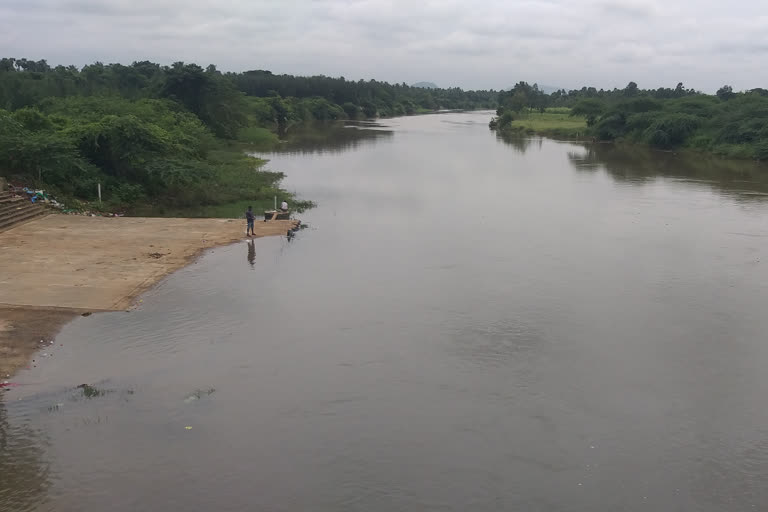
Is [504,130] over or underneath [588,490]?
over

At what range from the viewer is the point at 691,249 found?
76.2 feet

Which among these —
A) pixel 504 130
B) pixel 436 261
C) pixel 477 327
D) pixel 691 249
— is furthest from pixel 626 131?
pixel 477 327

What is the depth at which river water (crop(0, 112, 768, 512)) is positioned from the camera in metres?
9.11

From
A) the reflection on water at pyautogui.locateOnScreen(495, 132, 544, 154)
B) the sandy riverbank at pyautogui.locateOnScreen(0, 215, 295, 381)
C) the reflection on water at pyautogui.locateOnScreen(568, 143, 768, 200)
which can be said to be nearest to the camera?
the sandy riverbank at pyautogui.locateOnScreen(0, 215, 295, 381)

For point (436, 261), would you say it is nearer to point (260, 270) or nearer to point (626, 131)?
point (260, 270)

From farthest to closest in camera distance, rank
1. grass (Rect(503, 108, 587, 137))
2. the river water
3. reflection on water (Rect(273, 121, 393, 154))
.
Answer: grass (Rect(503, 108, 587, 137)) → reflection on water (Rect(273, 121, 393, 154)) → the river water

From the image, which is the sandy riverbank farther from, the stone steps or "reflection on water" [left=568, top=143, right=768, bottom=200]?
"reflection on water" [left=568, top=143, right=768, bottom=200]

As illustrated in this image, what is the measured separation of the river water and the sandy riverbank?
2.01ft

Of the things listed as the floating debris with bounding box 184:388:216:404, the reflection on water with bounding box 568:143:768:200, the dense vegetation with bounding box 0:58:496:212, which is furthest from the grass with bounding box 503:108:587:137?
the floating debris with bounding box 184:388:216:404

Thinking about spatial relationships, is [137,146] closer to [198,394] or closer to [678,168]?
[198,394]

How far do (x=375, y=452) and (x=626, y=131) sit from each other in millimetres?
73808

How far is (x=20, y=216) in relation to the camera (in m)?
21.8

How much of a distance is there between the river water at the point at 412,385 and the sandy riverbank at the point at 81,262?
614mm

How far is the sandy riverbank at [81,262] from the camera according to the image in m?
13.5
